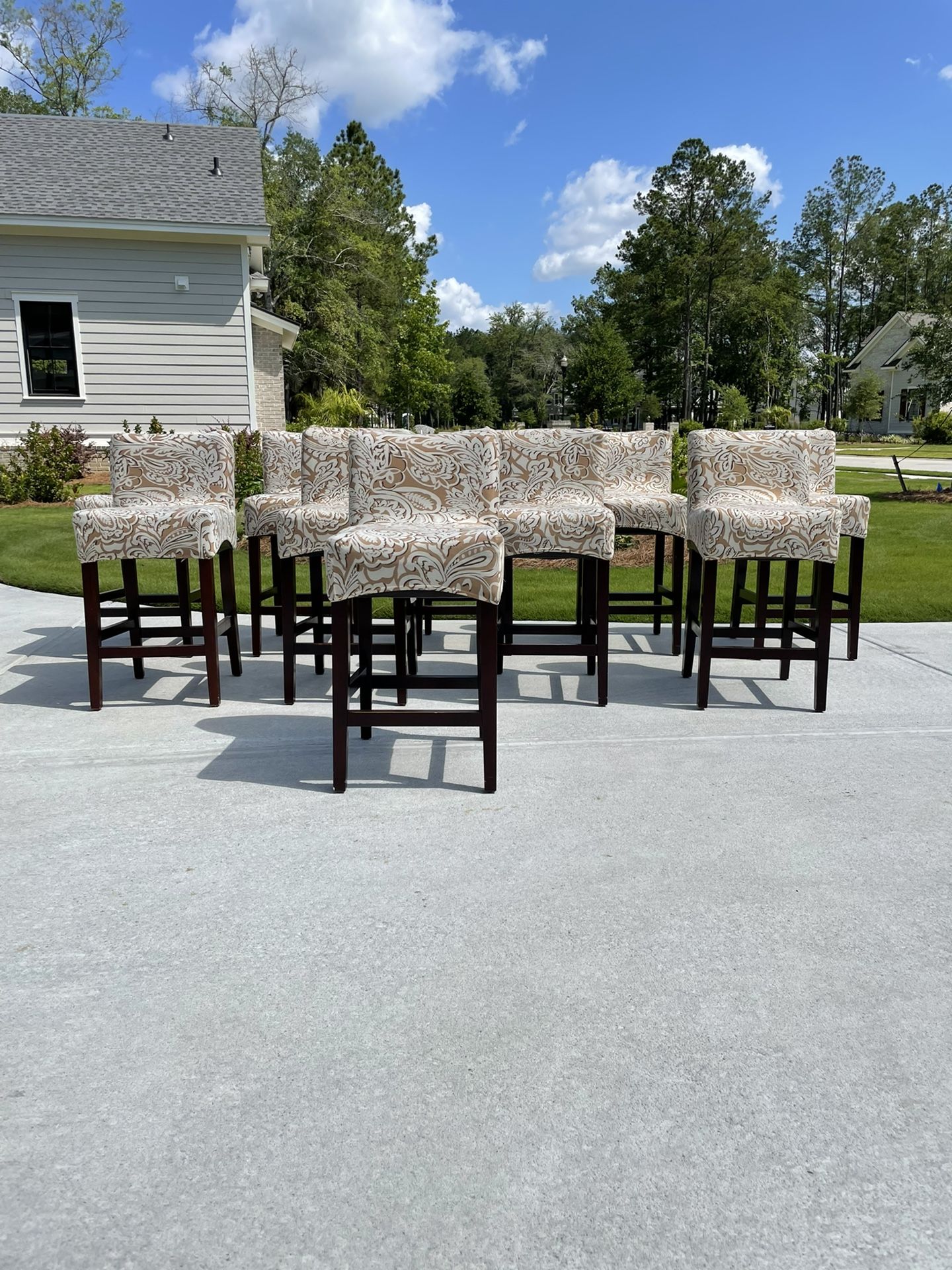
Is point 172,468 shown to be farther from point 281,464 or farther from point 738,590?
point 738,590

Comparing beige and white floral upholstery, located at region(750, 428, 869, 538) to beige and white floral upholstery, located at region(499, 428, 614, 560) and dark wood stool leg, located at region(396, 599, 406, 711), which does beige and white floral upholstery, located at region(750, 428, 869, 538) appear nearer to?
beige and white floral upholstery, located at region(499, 428, 614, 560)

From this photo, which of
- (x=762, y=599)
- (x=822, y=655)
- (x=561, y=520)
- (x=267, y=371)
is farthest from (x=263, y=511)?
(x=267, y=371)

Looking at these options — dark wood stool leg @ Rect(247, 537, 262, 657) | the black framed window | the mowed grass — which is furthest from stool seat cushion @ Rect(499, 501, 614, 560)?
the black framed window

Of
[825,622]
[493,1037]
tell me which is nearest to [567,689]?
[825,622]

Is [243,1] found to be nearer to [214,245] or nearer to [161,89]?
[214,245]

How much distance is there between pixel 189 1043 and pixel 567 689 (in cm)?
287

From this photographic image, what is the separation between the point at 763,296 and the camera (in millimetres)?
49594

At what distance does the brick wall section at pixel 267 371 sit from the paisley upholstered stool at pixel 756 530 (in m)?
14.2

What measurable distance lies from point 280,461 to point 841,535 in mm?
3059

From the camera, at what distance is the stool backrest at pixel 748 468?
4375mm

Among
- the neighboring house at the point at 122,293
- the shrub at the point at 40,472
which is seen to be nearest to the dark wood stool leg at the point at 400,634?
the shrub at the point at 40,472

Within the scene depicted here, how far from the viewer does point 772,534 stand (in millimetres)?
3863

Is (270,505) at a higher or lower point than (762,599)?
higher

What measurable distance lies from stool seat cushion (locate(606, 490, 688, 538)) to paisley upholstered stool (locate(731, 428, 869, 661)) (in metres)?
0.42
